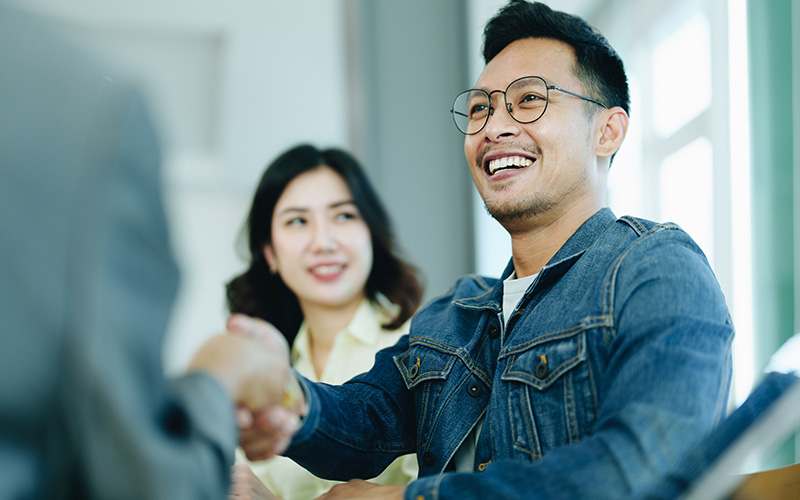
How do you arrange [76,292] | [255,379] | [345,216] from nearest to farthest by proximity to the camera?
[76,292], [255,379], [345,216]

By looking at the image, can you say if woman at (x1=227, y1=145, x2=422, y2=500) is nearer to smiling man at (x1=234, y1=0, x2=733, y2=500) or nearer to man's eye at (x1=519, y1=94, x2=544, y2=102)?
smiling man at (x1=234, y1=0, x2=733, y2=500)

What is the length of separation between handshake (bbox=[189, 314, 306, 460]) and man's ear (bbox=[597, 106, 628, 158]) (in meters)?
0.90

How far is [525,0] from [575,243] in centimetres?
69

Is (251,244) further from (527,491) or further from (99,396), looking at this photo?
(99,396)

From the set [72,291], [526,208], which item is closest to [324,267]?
[526,208]

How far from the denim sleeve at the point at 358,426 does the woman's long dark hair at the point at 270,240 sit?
0.88 metres

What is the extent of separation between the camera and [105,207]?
58cm

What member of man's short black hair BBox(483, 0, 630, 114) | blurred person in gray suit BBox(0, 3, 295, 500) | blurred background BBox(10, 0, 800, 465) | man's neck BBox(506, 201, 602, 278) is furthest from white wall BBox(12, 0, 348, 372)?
blurred person in gray suit BBox(0, 3, 295, 500)

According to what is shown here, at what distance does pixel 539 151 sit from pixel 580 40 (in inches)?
11.4

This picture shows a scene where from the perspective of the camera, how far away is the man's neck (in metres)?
1.53

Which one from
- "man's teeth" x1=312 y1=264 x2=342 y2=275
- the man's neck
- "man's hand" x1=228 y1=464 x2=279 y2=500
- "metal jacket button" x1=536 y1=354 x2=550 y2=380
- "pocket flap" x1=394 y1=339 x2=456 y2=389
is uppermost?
the man's neck

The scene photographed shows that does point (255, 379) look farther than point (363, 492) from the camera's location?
No

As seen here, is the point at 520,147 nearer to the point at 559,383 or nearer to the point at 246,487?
the point at 559,383

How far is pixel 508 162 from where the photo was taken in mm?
1562
